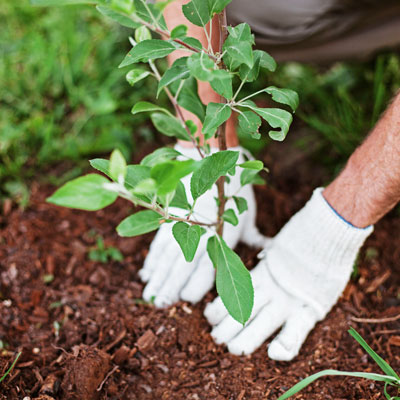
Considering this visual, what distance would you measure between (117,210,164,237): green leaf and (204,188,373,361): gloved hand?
585 millimetres

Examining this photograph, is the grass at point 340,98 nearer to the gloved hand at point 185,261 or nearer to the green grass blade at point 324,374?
the gloved hand at point 185,261

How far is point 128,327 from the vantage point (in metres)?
1.34

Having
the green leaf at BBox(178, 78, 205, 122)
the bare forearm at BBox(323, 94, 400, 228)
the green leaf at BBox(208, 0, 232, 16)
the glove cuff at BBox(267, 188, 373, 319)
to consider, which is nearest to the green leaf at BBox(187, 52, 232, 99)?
the green leaf at BBox(208, 0, 232, 16)

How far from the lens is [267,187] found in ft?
5.89

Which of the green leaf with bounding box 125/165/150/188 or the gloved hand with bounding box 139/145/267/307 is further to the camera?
the gloved hand with bounding box 139/145/267/307

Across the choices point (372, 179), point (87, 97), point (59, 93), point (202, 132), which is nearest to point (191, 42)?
point (202, 132)

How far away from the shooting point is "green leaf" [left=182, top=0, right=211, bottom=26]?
2.75 ft

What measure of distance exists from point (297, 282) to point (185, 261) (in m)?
0.36

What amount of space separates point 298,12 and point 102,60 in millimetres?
1057

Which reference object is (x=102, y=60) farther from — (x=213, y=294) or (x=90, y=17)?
(x=213, y=294)

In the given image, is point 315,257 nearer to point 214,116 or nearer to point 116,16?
point 214,116

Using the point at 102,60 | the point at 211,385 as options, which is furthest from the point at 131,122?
the point at 211,385

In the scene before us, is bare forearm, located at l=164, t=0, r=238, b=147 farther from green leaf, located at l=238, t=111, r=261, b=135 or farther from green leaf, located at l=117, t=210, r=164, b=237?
green leaf, located at l=117, t=210, r=164, b=237

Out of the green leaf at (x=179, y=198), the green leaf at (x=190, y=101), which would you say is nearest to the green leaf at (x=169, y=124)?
the green leaf at (x=190, y=101)
